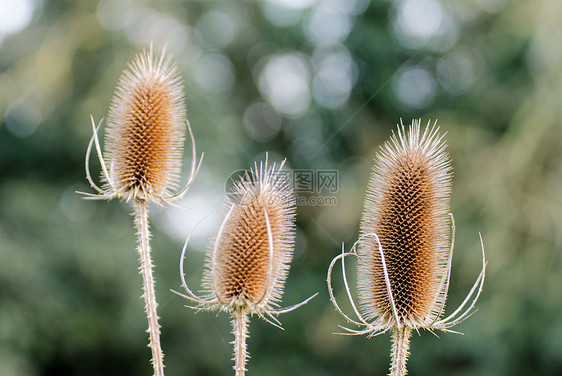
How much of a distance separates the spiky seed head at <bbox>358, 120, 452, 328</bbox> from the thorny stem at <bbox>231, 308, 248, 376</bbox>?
0.63m

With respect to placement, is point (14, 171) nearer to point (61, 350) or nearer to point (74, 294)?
point (74, 294)

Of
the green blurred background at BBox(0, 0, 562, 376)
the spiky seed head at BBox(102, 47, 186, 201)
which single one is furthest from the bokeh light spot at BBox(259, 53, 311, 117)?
the spiky seed head at BBox(102, 47, 186, 201)

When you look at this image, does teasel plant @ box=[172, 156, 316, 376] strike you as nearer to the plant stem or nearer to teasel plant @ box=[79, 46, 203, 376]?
teasel plant @ box=[79, 46, 203, 376]

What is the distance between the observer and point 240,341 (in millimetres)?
2289

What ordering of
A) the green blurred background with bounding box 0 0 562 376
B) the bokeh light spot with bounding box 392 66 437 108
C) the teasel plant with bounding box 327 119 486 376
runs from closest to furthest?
the teasel plant with bounding box 327 119 486 376 → the green blurred background with bounding box 0 0 562 376 → the bokeh light spot with bounding box 392 66 437 108

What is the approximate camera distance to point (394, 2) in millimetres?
12383

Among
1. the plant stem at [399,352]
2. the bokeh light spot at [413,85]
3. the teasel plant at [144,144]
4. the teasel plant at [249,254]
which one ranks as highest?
the bokeh light spot at [413,85]

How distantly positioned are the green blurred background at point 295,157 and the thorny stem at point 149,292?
3.27 meters

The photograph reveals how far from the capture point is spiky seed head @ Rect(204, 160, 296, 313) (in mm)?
2451

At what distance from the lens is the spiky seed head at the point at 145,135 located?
281 centimetres

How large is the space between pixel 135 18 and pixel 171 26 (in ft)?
4.12

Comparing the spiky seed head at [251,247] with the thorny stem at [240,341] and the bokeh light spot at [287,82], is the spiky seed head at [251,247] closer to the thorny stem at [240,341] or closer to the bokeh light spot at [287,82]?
the thorny stem at [240,341]

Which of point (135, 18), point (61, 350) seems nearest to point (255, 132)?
point (135, 18)

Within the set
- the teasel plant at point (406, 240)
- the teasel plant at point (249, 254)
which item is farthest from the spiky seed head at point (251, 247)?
the teasel plant at point (406, 240)
